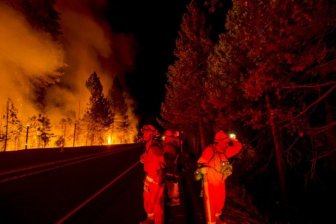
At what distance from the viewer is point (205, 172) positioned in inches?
245

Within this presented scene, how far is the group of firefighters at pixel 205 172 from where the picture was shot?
6184mm

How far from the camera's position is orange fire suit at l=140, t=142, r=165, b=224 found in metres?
6.74

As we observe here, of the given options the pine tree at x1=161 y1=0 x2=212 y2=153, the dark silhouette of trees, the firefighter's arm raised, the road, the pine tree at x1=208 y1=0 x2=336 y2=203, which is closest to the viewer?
the firefighter's arm raised

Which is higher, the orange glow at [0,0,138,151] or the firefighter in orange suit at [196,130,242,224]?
the orange glow at [0,0,138,151]

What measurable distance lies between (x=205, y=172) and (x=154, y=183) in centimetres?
121

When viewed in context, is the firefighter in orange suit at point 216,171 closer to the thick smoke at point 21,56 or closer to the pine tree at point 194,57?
the pine tree at point 194,57

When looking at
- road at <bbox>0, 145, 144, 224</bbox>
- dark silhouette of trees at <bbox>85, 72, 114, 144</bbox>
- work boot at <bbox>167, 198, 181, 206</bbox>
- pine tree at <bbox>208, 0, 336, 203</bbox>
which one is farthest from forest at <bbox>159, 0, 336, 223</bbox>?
dark silhouette of trees at <bbox>85, 72, 114, 144</bbox>

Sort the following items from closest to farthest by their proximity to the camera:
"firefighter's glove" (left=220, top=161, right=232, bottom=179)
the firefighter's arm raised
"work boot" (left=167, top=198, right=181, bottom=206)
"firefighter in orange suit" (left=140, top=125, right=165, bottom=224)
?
the firefighter's arm raised
"firefighter's glove" (left=220, top=161, right=232, bottom=179)
"firefighter in orange suit" (left=140, top=125, right=165, bottom=224)
"work boot" (left=167, top=198, right=181, bottom=206)

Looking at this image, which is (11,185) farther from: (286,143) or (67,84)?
(67,84)

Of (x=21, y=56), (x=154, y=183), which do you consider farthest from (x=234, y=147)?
(x=21, y=56)

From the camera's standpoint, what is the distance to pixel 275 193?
1433 centimetres

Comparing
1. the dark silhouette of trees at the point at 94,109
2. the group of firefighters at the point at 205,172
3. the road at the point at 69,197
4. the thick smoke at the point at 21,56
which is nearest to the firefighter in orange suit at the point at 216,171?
the group of firefighters at the point at 205,172

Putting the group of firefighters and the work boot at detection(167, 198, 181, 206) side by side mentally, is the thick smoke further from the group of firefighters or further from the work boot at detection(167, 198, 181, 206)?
the group of firefighters

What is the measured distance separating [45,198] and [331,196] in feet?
35.9
